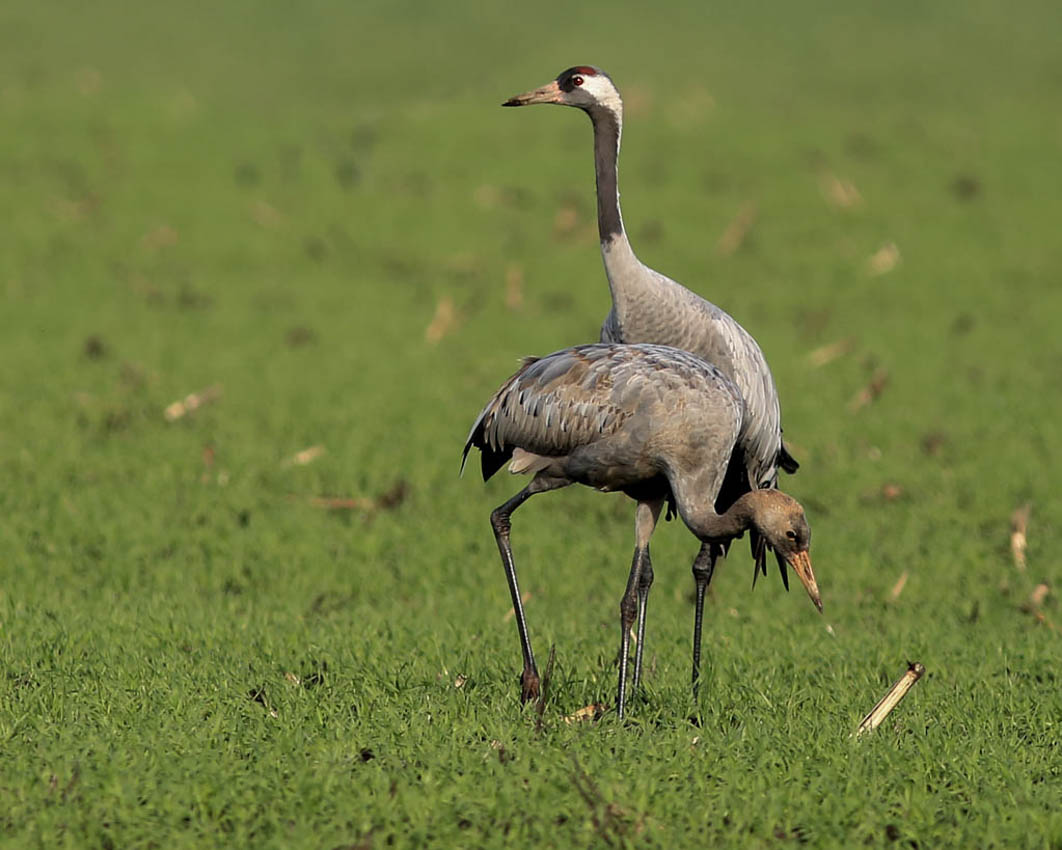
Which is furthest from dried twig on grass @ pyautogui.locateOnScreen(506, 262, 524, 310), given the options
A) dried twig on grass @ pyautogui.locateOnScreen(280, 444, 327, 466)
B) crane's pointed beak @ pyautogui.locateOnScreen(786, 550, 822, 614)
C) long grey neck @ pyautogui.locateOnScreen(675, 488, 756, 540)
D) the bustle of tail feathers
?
crane's pointed beak @ pyautogui.locateOnScreen(786, 550, 822, 614)

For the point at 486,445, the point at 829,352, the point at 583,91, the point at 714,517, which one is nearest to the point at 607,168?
the point at 583,91

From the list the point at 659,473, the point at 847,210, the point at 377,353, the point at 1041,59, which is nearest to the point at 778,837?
the point at 659,473

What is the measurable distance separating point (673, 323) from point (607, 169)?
2.86 feet

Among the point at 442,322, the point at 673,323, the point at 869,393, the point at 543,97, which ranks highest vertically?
the point at 543,97

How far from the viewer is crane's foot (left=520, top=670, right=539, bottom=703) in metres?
6.55

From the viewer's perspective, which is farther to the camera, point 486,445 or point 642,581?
point 486,445

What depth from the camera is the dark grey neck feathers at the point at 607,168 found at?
775cm

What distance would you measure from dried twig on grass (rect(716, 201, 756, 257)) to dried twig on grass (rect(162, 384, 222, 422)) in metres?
7.60

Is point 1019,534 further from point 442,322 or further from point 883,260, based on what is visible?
point 883,260

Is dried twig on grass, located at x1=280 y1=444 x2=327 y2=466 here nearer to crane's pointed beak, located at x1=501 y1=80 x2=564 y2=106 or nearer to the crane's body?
the crane's body

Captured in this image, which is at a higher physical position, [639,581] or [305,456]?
[639,581]

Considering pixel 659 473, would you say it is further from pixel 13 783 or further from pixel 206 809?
pixel 13 783

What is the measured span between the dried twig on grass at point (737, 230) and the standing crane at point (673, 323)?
10.4m

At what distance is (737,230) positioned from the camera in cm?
1869
